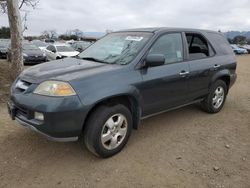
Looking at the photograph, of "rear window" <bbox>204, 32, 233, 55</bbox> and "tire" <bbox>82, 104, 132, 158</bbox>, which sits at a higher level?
"rear window" <bbox>204, 32, 233, 55</bbox>

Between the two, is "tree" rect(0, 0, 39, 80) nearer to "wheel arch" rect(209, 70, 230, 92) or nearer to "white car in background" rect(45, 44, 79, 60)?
"wheel arch" rect(209, 70, 230, 92)

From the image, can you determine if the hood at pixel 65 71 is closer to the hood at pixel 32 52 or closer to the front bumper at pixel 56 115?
the front bumper at pixel 56 115

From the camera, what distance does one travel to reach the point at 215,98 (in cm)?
566

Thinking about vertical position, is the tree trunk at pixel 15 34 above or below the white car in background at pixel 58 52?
above

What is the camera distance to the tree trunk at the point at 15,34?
703cm

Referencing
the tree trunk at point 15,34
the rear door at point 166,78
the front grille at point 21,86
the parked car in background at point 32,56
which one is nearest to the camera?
the front grille at point 21,86

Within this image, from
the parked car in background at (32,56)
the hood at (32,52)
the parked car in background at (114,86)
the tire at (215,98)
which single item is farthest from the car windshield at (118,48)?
the hood at (32,52)

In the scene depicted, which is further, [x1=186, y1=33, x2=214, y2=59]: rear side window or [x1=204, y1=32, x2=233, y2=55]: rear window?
[x1=204, y1=32, x2=233, y2=55]: rear window

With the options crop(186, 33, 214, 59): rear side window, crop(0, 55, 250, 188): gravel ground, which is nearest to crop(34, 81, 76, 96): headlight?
crop(0, 55, 250, 188): gravel ground

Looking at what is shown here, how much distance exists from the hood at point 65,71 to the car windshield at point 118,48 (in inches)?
9.7

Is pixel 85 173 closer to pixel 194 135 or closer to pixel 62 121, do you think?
pixel 62 121

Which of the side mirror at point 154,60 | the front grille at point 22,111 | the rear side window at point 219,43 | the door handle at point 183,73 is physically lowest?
the front grille at point 22,111

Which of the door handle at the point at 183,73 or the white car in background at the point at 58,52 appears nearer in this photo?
the door handle at the point at 183,73

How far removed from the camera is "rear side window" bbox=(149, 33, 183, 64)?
433cm
